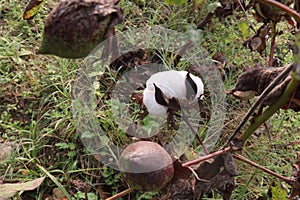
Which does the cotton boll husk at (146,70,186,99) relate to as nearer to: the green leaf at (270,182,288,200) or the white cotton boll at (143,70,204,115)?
the white cotton boll at (143,70,204,115)

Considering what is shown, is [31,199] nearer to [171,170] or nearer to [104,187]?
[104,187]

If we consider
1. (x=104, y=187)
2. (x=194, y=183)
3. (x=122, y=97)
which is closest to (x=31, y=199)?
(x=104, y=187)

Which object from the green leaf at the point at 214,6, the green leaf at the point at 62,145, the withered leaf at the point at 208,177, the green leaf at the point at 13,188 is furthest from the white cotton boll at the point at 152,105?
the green leaf at the point at 214,6

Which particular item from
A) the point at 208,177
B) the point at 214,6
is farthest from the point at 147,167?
the point at 214,6

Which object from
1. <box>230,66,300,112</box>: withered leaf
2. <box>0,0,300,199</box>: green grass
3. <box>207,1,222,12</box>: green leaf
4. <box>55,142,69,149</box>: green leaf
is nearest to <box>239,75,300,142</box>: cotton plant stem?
<box>230,66,300,112</box>: withered leaf

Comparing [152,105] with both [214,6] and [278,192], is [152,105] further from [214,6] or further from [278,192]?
[214,6]

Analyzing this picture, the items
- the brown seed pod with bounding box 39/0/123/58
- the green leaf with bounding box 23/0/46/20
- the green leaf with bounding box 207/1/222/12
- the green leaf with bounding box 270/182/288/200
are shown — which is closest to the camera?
the brown seed pod with bounding box 39/0/123/58
